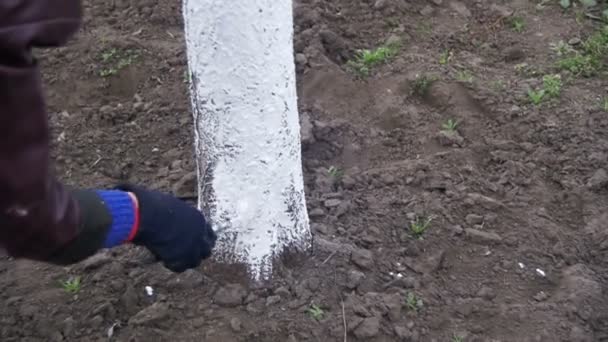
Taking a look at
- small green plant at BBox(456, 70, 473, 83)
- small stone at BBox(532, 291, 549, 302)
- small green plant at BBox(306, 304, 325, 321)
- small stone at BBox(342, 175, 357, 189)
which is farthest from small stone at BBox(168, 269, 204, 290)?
small green plant at BBox(456, 70, 473, 83)

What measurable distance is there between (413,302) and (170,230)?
85 cm

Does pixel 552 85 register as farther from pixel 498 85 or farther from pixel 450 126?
pixel 450 126

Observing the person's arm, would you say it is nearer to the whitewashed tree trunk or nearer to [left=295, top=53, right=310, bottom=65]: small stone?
the whitewashed tree trunk

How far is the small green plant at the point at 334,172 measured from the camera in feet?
10.9

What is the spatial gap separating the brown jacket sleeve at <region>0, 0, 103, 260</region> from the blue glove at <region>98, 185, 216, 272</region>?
38 cm

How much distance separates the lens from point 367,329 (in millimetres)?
2688

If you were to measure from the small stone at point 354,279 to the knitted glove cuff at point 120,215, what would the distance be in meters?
0.80

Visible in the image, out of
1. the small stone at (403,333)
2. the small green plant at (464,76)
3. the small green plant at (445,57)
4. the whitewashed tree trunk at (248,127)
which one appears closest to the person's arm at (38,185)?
the whitewashed tree trunk at (248,127)

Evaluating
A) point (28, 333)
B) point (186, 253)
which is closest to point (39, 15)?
point (186, 253)

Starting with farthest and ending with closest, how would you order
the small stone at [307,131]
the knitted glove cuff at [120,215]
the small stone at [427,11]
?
the small stone at [427,11] < the small stone at [307,131] < the knitted glove cuff at [120,215]

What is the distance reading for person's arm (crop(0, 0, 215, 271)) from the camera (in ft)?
5.21

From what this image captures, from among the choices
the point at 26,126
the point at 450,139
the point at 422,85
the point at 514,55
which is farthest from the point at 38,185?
the point at 514,55

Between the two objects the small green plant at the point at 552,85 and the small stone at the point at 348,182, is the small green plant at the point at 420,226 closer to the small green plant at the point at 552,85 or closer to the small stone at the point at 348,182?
the small stone at the point at 348,182

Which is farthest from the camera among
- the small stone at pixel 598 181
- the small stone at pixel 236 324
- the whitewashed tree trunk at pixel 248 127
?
the small stone at pixel 598 181
